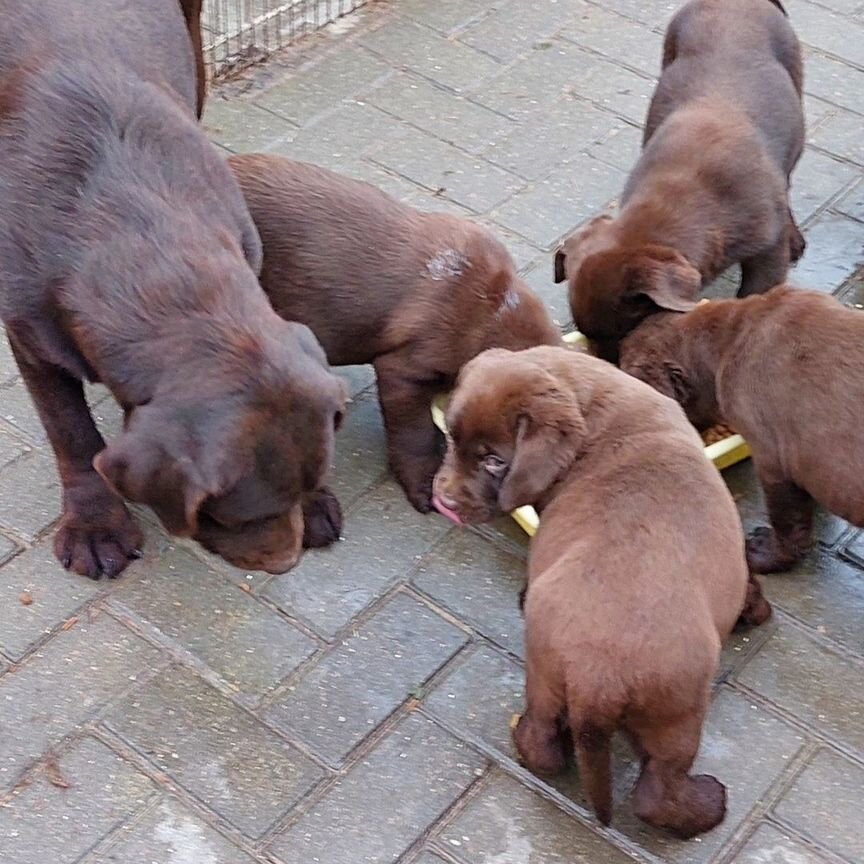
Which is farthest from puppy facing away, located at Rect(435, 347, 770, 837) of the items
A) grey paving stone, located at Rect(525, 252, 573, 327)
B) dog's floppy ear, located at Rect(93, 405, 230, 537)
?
grey paving stone, located at Rect(525, 252, 573, 327)

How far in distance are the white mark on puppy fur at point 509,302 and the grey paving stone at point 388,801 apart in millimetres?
1196

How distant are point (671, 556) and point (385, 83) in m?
3.50

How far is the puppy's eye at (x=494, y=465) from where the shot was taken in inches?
122

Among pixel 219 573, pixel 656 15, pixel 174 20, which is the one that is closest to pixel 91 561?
pixel 219 573

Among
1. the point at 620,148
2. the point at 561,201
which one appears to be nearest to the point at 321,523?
the point at 561,201

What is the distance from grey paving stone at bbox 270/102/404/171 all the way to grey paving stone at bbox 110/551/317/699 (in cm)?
212

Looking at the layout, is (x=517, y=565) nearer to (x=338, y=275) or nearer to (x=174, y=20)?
(x=338, y=275)

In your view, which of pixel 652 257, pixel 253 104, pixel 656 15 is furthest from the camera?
pixel 656 15

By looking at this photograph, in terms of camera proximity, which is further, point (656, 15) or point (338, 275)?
point (656, 15)

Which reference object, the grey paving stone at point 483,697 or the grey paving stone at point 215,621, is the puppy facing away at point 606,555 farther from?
the grey paving stone at point 215,621

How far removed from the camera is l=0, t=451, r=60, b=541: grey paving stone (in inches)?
147

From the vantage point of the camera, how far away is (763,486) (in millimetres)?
3537

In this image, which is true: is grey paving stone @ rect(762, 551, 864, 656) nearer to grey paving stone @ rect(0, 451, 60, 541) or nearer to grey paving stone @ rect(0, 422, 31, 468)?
grey paving stone @ rect(0, 451, 60, 541)

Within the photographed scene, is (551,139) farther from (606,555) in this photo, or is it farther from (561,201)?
(606,555)
